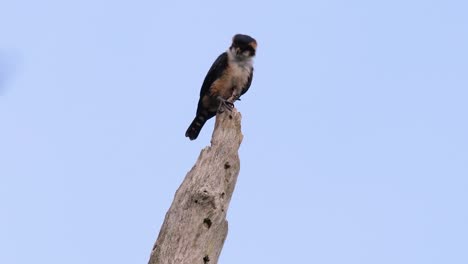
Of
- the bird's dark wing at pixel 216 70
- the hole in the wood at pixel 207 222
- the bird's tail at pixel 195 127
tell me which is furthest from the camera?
the bird's tail at pixel 195 127

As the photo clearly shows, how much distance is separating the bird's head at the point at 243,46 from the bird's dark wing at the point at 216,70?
0.18 metres

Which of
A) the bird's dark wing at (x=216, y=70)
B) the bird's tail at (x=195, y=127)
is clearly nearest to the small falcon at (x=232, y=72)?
the bird's dark wing at (x=216, y=70)

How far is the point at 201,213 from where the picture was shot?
5598mm

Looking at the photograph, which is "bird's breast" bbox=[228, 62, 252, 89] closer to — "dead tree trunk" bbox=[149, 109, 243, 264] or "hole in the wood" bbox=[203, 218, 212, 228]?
"dead tree trunk" bbox=[149, 109, 243, 264]

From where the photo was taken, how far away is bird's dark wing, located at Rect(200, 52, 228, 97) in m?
9.48

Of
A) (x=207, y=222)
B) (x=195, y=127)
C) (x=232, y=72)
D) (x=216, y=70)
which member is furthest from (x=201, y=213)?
(x=195, y=127)

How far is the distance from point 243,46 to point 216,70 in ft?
1.41

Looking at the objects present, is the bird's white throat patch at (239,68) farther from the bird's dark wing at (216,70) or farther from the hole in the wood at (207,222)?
the hole in the wood at (207,222)

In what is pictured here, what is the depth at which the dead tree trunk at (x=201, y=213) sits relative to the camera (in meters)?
5.45

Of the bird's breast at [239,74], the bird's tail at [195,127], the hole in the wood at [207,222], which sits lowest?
the hole in the wood at [207,222]

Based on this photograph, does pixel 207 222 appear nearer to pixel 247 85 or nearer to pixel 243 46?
pixel 243 46

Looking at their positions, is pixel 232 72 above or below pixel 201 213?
above

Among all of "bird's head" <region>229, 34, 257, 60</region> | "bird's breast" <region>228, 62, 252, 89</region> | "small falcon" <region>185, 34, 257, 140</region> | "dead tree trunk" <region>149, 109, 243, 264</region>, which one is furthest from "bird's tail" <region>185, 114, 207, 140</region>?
"dead tree trunk" <region>149, 109, 243, 264</region>

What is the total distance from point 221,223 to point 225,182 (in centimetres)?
38
